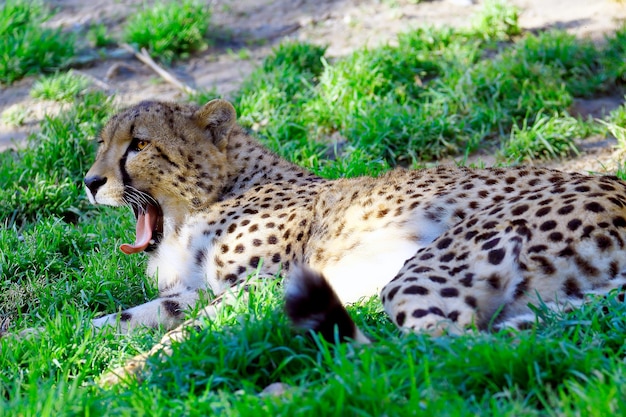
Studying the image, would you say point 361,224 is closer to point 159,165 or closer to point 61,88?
point 159,165

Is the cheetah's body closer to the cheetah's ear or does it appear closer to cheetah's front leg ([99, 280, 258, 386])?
the cheetah's ear

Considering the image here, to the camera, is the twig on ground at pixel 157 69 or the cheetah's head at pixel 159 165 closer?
the cheetah's head at pixel 159 165

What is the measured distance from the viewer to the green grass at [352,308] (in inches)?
99.5

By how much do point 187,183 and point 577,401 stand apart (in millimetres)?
2234

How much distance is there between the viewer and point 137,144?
4145mm

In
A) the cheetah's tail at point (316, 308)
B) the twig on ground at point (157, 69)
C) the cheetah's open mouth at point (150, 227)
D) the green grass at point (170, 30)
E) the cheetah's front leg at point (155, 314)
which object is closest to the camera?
the cheetah's tail at point (316, 308)

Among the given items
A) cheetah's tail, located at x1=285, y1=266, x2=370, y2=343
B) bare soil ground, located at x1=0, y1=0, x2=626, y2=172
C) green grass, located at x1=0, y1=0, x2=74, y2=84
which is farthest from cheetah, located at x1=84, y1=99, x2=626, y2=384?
green grass, located at x1=0, y1=0, x2=74, y2=84

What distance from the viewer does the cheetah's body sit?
2992 millimetres

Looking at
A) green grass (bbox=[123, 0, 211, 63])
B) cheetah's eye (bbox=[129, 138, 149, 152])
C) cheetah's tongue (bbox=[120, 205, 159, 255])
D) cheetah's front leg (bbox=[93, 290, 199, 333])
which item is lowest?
cheetah's front leg (bbox=[93, 290, 199, 333])

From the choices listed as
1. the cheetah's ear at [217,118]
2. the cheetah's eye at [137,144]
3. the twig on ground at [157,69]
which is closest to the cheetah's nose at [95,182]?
the cheetah's eye at [137,144]

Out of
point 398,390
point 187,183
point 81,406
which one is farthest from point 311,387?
point 187,183

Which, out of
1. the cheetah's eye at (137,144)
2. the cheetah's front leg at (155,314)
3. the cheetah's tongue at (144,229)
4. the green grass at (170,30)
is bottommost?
the cheetah's front leg at (155,314)

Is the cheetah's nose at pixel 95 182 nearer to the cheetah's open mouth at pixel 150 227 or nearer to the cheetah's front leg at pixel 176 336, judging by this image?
the cheetah's open mouth at pixel 150 227

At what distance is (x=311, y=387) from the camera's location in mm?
2596
